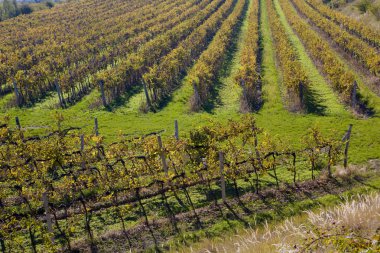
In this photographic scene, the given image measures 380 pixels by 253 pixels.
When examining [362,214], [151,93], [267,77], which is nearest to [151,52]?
[151,93]

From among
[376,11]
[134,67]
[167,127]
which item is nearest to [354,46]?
[376,11]

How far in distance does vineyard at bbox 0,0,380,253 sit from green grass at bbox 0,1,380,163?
12 cm

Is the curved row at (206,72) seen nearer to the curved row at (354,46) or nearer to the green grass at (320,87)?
the green grass at (320,87)

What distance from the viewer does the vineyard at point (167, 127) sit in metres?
13.3

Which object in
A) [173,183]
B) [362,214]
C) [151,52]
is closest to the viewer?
[362,214]

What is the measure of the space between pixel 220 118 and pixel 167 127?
3.62 m

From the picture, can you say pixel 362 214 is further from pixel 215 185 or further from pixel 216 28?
pixel 216 28

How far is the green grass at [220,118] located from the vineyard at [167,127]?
125mm

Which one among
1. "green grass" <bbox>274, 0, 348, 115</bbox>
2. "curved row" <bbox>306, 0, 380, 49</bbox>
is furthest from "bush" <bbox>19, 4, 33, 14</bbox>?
"green grass" <bbox>274, 0, 348, 115</bbox>

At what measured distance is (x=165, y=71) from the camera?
2911 centimetres

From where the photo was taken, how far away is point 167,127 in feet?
71.7

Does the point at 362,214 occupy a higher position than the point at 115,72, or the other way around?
the point at 115,72

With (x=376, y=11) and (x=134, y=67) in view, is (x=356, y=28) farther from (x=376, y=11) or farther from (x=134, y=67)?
(x=134, y=67)

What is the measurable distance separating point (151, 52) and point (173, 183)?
2363 centimetres
